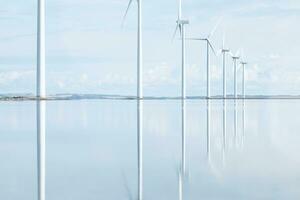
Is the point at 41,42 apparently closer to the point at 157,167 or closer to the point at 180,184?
the point at 157,167

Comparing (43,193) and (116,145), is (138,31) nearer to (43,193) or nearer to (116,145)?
(116,145)

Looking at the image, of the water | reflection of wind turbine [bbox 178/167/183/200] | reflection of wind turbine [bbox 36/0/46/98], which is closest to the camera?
reflection of wind turbine [bbox 178/167/183/200]

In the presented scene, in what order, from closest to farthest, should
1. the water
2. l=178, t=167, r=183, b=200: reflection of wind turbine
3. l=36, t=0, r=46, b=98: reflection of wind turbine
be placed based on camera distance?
1. l=178, t=167, r=183, b=200: reflection of wind turbine
2. the water
3. l=36, t=0, r=46, b=98: reflection of wind turbine

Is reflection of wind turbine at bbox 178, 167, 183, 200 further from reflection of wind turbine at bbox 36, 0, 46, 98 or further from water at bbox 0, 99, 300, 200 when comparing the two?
reflection of wind turbine at bbox 36, 0, 46, 98

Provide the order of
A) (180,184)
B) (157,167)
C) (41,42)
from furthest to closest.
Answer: (41,42), (157,167), (180,184)

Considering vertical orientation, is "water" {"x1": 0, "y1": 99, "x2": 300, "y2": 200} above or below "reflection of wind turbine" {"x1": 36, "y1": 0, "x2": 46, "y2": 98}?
below

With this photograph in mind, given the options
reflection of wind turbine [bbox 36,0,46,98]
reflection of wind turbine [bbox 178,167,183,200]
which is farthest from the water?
A: reflection of wind turbine [bbox 36,0,46,98]

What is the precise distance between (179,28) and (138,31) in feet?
18.1

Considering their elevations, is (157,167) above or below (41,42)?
below

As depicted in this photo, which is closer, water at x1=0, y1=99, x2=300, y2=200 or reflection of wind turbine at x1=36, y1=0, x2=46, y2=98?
water at x1=0, y1=99, x2=300, y2=200

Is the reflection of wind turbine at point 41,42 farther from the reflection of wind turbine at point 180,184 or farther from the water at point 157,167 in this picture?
A: the reflection of wind turbine at point 180,184

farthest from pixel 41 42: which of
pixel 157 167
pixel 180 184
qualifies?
pixel 180 184

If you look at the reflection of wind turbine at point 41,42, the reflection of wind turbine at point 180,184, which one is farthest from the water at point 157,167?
the reflection of wind turbine at point 41,42

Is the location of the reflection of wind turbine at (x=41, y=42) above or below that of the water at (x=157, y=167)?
above
